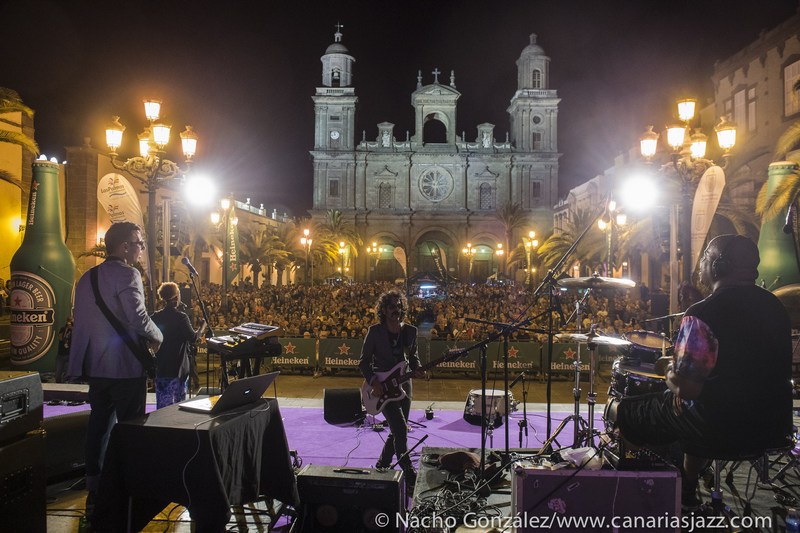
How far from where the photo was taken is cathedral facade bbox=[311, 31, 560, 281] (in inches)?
2286

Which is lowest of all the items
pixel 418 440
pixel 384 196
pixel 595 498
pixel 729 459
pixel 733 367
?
pixel 418 440

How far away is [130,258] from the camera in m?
4.10

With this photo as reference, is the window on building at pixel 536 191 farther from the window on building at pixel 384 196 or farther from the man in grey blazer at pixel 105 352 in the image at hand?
the man in grey blazer at pixel 105 352

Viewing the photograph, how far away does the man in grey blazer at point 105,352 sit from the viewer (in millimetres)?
3812

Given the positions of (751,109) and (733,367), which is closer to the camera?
(733,367)

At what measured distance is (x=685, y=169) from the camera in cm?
939

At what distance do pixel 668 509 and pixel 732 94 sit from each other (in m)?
27.2

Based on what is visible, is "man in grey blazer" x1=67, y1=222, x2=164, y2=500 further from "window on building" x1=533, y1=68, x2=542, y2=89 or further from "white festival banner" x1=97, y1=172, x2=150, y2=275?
"window on building" x1=533, y1=68, x2=542, y2=89

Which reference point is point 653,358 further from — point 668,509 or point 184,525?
point 184,525

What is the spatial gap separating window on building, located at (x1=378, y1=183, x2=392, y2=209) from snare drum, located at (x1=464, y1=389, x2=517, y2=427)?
5282 cm

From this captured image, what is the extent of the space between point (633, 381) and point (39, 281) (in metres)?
13.2

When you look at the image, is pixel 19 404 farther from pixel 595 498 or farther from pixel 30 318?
pixel 30 318

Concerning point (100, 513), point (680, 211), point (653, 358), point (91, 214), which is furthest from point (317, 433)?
point (91, 214)

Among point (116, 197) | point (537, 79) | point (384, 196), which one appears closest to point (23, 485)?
point (116, 197)
